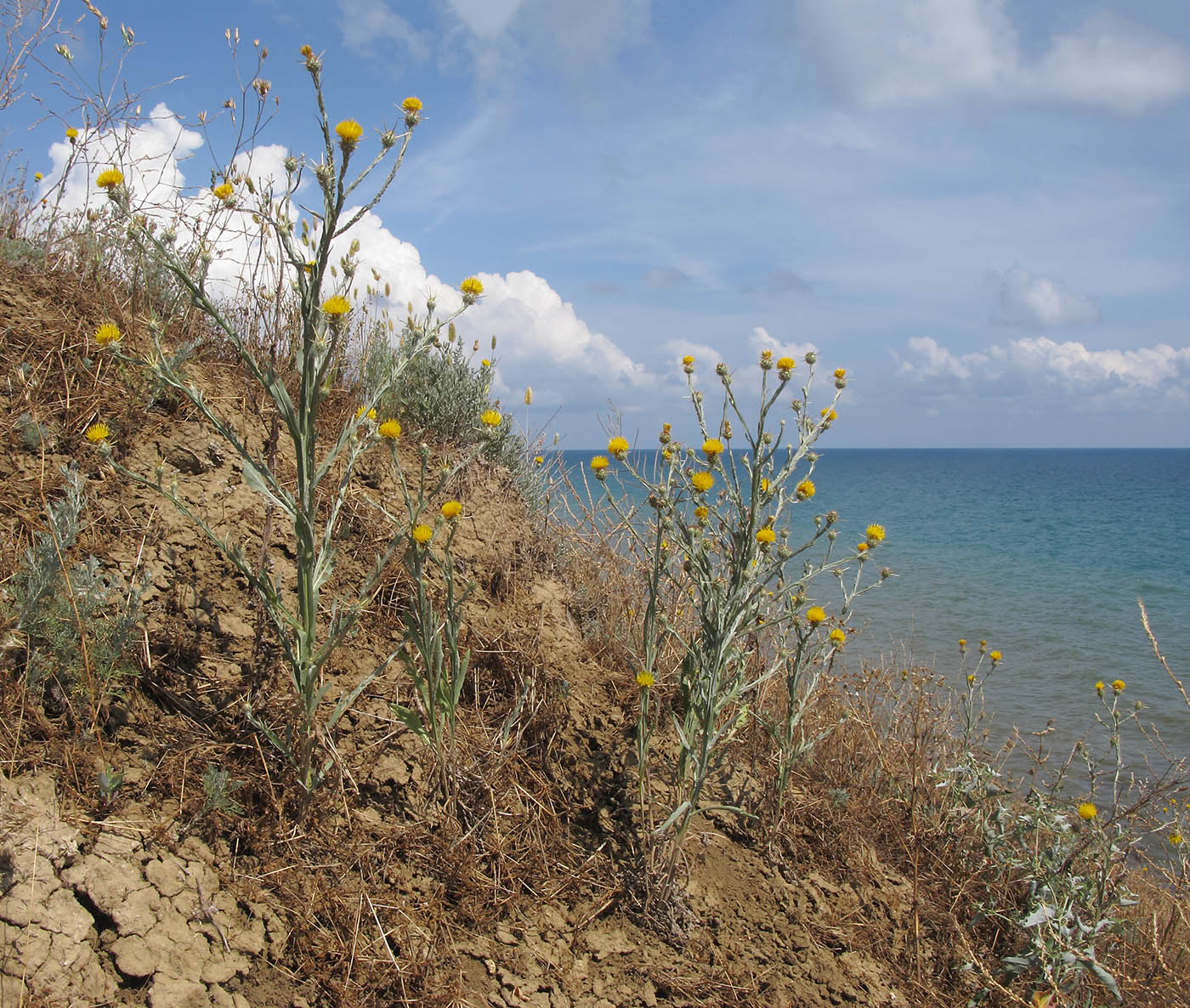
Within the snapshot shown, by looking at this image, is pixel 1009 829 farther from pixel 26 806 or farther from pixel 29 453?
pixel 29 453

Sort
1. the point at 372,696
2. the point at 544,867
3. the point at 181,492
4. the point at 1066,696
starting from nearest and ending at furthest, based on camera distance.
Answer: the point at 544,867
the point at 372,696
the point at 181,492
the point at 1066,696

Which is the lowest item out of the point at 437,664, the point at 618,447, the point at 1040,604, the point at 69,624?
the point at 1040,604

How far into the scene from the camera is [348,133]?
196 centimetres

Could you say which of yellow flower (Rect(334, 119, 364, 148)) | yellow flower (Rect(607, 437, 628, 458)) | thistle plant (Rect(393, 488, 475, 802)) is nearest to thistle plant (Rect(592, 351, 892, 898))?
yellow flower (Rect(607, 437, 628, 458))

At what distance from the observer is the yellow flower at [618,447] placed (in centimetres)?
283

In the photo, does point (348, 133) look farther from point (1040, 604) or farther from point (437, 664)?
point (1040, 604)

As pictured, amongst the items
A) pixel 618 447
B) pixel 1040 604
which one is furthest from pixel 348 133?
pixel 1040 604

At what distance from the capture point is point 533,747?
2883mm

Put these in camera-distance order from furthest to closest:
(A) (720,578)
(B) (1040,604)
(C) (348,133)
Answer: (B) (1040,604) → (A) (720,578) → (C) (348,133)

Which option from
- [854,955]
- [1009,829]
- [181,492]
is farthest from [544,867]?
[1009,829]

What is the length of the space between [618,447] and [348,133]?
4.78 feet

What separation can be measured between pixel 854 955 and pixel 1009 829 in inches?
55.2

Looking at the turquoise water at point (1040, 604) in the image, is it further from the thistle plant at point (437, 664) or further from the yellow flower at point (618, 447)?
the thistle plant at point (437, 664)

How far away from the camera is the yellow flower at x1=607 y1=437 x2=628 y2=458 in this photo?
2.83 m
